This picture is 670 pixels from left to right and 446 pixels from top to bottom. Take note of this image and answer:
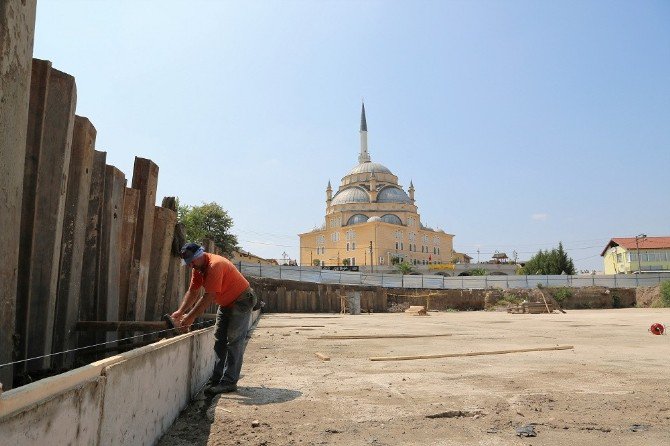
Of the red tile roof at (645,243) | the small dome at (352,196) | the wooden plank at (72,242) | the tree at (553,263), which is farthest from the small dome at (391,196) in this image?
the wooden plank at (72,242)

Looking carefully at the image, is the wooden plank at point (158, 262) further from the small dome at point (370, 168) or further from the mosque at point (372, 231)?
the small dome at point (370, 168)

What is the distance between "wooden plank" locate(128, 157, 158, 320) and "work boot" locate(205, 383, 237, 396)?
4.00 feet

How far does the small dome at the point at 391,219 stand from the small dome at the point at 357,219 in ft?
9.23

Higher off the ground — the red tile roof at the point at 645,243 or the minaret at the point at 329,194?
the minaret at the point at 329,194

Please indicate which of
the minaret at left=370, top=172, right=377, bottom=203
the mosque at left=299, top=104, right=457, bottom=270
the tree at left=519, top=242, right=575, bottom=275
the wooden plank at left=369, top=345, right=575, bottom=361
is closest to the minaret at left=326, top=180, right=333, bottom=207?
the mosque at left=299, top=104, right=457, bottom=270

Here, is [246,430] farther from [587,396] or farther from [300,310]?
[300,310]

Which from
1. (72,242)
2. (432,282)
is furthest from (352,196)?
(72,242)

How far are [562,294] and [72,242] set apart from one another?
4357 cm

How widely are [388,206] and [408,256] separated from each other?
26.8 ft

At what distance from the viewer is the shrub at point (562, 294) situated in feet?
138

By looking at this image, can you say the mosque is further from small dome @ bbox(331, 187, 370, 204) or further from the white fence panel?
the white fence panel

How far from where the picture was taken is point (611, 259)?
73.2 m

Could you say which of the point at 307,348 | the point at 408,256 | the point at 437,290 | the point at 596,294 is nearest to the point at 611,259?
the point at 408,256

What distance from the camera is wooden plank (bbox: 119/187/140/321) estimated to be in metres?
5.07
